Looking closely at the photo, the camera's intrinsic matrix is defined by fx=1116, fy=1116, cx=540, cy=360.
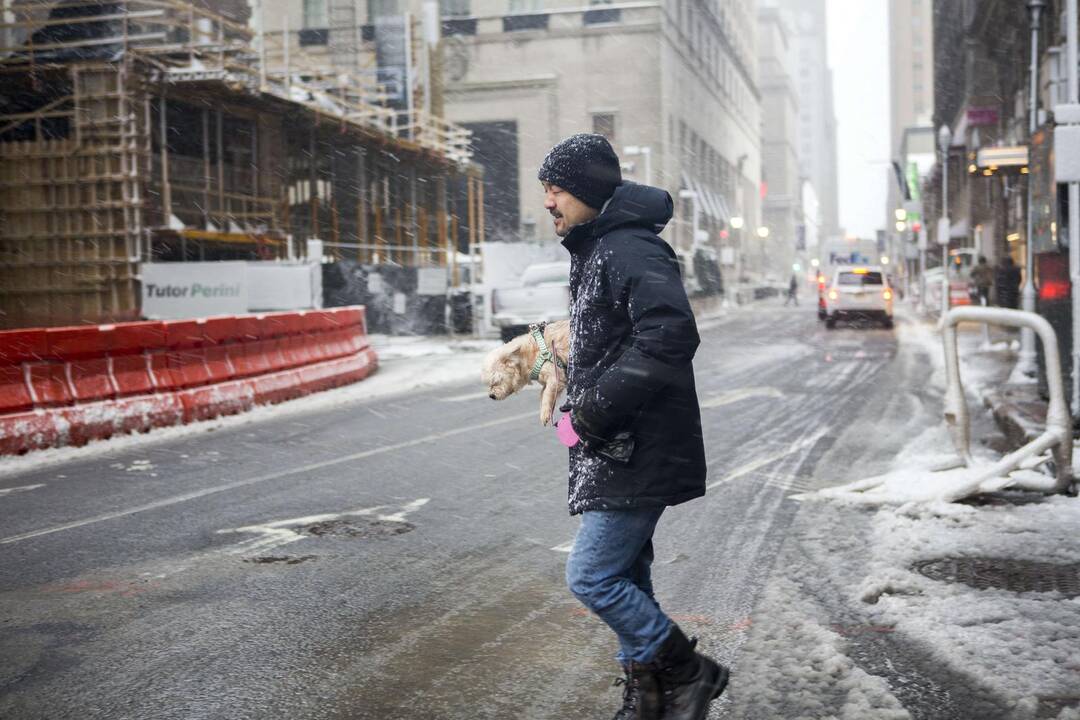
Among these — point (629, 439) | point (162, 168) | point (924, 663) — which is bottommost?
point (924, 663)

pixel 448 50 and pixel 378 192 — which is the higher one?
pixel 448 50

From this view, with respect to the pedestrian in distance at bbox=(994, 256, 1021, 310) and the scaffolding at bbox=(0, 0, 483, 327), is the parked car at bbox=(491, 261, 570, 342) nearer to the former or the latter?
the scaffolding at bbox=(0, 0, 483, 327)

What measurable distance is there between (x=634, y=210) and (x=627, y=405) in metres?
0.62

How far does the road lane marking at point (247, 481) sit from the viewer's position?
7.03 meters

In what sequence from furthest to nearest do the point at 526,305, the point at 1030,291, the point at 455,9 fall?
the point at 455,9 → the point at 526,305 → the point at 1030,291

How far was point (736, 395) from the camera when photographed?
47.5 feet

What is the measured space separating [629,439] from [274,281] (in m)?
20.0

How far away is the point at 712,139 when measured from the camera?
79938 millimetres

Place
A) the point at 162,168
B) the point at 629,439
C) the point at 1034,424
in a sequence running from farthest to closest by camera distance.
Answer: the point at 162,168, the point at 1034,424, the point at 629,439

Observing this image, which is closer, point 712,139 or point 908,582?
point 908,582

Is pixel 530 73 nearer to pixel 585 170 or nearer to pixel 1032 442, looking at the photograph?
pixel 1032 442

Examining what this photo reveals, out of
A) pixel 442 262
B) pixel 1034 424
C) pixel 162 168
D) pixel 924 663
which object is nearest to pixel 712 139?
pixel 442 262

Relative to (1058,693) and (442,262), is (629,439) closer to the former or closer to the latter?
(1058,693)

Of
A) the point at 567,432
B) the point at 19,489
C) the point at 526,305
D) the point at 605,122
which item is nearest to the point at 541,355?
the point at 567,432
